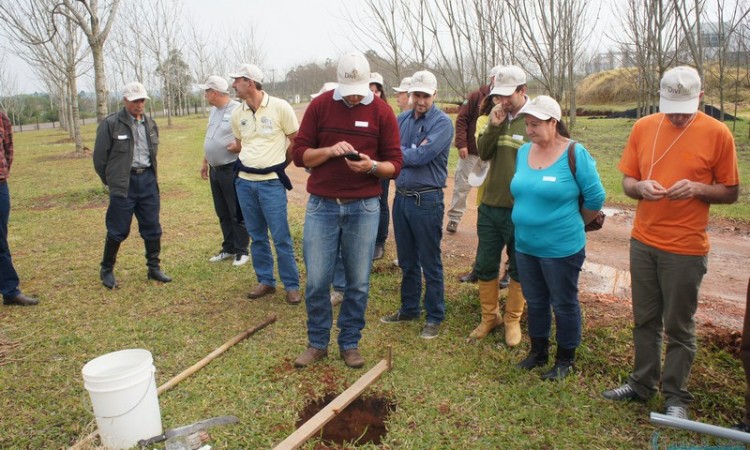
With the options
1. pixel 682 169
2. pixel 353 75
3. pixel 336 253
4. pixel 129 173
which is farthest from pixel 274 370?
pixel 682 169

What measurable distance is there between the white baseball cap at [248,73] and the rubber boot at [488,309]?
2692mm

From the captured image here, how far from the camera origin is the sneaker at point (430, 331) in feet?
14.2

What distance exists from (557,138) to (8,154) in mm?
5029

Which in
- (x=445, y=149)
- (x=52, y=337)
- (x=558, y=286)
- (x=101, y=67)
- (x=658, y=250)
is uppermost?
(x=101, y=67)

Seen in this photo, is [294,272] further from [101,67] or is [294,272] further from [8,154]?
[101,67]

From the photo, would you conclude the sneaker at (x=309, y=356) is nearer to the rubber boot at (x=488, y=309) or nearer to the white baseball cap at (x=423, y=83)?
the rubber boot at (x=488, y=309)

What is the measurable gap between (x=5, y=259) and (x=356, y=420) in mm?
3781

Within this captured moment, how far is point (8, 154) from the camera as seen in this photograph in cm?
528

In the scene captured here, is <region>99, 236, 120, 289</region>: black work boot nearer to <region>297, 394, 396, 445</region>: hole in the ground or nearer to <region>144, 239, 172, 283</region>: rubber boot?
<region>144, 239, 172, 283</region>: rubber boot

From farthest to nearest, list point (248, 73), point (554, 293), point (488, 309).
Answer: point (248, 73) → point (488, 309) → point (554, 293)

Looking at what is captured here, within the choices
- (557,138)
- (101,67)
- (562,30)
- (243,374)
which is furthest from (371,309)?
(101,67)

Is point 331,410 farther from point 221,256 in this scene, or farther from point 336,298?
point 221,256

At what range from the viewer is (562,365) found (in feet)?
12.0

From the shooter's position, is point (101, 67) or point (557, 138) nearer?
point (557, 138)
